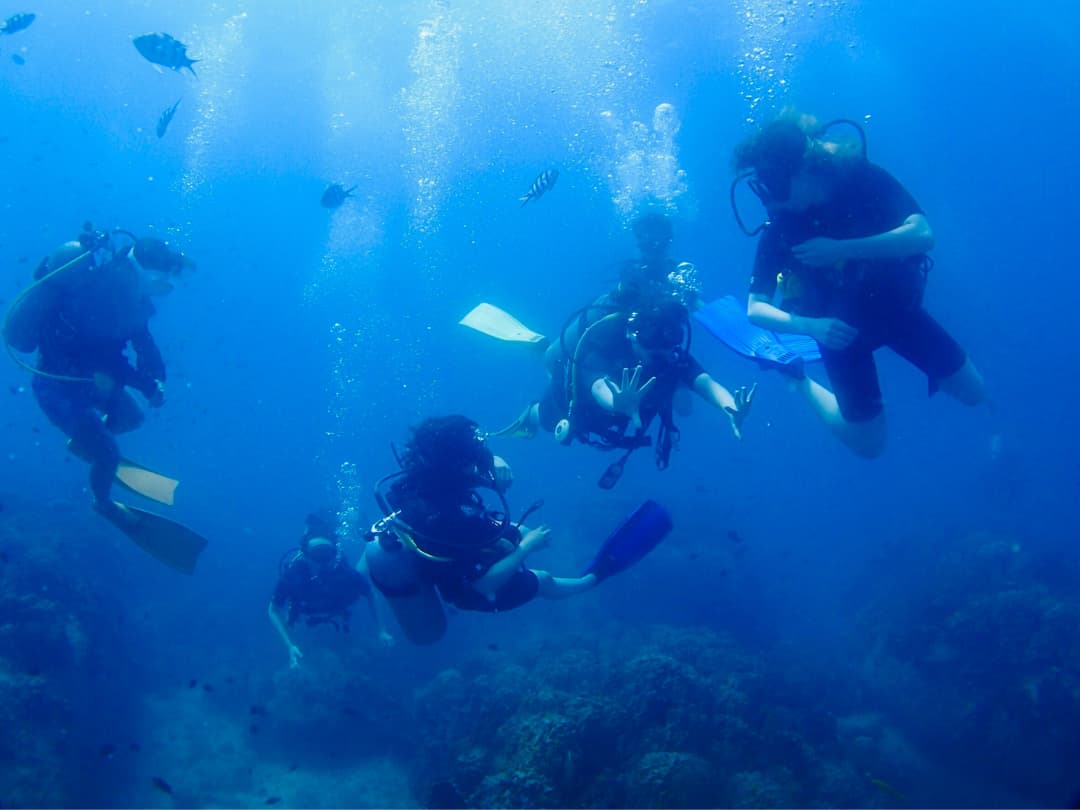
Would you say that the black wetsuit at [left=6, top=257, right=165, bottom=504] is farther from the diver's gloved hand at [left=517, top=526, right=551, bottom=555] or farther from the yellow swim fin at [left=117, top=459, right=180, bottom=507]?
the diver's gloved hand at [left=517, top=526, right=551, bottom=555]

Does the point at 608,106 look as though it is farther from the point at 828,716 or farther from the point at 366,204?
the point at 828,716

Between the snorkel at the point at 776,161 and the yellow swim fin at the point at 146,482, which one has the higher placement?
the snorkel at the point at 776,161

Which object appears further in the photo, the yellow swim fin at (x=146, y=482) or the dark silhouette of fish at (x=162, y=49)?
the dark silhouette of fish at (x=162, y=49)

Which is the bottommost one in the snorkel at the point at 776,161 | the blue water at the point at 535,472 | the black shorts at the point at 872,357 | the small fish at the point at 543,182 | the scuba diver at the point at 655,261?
the blue water at the point at 535,472

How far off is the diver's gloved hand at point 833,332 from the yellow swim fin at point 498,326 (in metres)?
5.20

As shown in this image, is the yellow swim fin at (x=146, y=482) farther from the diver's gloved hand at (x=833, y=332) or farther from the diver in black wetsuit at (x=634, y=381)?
the diver's gloved hand at (x=833, y=332)

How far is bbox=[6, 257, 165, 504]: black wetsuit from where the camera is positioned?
595 centimetres

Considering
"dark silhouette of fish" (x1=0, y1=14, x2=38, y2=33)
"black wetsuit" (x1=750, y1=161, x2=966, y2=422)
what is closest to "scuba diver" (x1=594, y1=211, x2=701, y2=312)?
"black wetsuit" (x1=750, y1=161, x2=966, y2=422)

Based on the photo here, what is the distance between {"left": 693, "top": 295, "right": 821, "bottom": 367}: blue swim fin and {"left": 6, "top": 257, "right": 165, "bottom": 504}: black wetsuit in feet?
20.0

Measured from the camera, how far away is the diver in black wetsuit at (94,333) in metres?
5.95

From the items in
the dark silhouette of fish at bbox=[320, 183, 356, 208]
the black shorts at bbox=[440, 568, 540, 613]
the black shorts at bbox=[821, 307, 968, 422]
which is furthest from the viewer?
the dark silhouette of fish at bbox=[320, 183, 356, 208]

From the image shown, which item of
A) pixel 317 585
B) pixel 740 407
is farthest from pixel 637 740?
pixel 317 585

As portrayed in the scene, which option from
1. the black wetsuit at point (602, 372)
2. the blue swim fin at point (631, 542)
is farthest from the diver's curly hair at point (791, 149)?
the blue swim fin at point (631, 542)

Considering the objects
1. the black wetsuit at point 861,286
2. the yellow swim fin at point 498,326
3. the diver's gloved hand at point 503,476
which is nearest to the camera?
the black wetsuit at point 861,286
